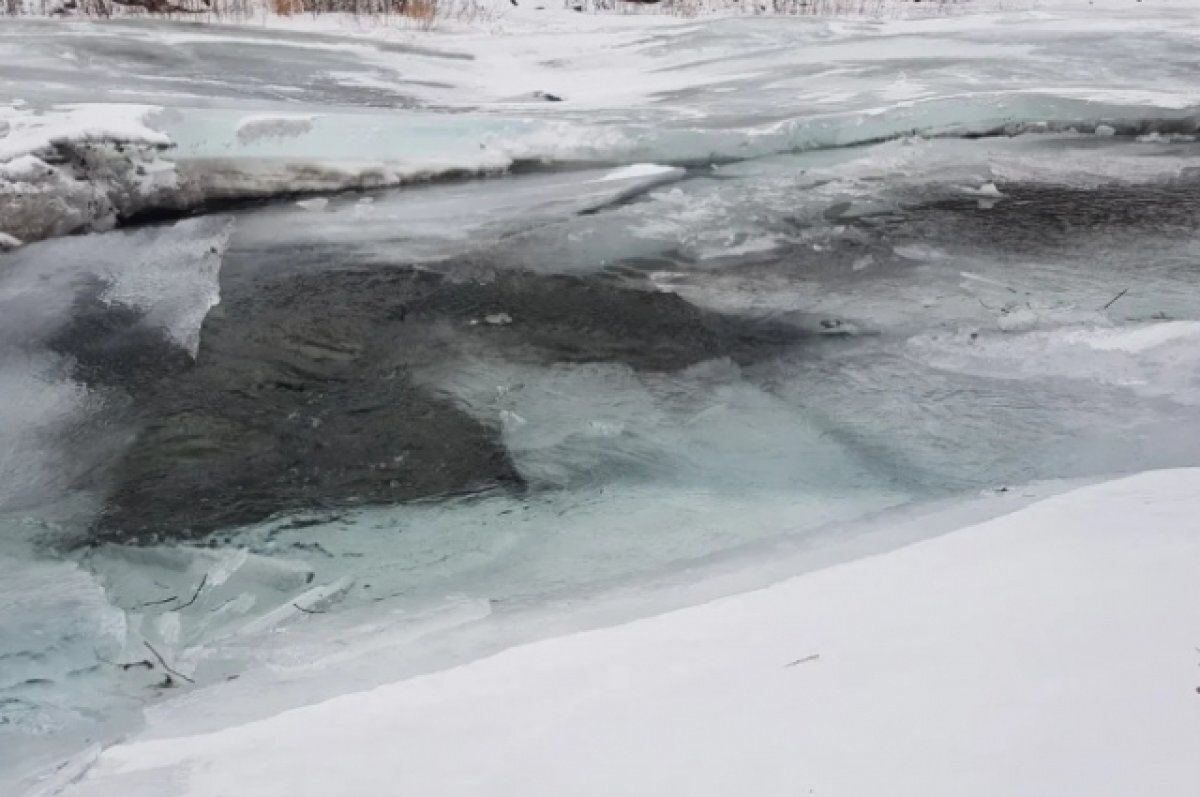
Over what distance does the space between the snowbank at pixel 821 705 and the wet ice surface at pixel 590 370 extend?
27 centimetres

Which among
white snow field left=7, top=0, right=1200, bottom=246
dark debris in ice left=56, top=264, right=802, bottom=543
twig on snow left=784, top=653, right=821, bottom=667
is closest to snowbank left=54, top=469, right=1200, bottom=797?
twig on snow left=784, top=653, right=821, bottom=667

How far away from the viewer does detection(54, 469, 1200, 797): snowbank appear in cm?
128

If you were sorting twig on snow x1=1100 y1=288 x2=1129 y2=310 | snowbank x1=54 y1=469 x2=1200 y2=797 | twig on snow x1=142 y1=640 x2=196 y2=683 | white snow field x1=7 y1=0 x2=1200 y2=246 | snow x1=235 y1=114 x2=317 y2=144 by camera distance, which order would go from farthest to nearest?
snow x1=235 y1=114 x2=317 y2=144 → white snow field x1=7 y1=0 x2=1200 y2=246 → twig on snow x1=1100 y1=288 x2=1129 y2=310 → twig on snow x1=142 y1=640 x2=196 y2=683 → snowbank x1=54 y1=469 x2=1200 y2=797

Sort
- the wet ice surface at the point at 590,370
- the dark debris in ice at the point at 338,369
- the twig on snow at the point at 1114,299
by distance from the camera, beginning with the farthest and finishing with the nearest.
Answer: the twig on snow at the point at 1114,299 < the dark debris in ice at the point at 338,369 < the wet ice surface at the point at 590,370

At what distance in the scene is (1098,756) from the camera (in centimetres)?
124

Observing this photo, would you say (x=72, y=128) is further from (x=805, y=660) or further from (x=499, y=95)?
(x=805, y=660)

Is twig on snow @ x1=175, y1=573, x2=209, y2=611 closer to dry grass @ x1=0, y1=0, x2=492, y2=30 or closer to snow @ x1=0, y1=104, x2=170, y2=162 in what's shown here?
snow @ x1=0, y1=104, x2=170, y2=162

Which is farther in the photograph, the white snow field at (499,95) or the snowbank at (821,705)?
the white snow field at (499,95)

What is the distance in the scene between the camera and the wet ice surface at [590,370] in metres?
2.23

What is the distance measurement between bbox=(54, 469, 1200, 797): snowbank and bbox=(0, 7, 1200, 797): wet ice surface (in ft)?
0.90

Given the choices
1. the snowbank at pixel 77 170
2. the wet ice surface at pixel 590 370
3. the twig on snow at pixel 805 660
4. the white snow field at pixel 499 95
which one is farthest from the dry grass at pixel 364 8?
the twig on snow at pixel 805 660

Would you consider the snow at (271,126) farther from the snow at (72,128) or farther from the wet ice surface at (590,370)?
the snow at (72,128)

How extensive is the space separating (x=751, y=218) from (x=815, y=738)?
3.30 metres

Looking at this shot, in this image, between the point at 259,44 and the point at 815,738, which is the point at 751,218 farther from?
the point at 259,44
